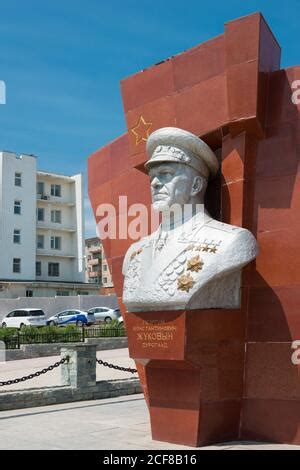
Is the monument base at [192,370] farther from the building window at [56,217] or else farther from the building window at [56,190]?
the building window at [56,190]

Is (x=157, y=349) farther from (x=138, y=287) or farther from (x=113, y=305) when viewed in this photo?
(x=113, y=305)

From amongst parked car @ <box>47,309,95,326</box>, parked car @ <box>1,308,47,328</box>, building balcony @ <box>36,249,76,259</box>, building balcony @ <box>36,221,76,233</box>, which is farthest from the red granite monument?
building balcony @ <box>36,221,76,233</box>

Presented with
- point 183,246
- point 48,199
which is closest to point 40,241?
point 48,199

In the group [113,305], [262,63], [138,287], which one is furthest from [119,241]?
[113,305]

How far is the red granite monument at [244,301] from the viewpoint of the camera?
23.0 feet

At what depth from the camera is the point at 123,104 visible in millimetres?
8859

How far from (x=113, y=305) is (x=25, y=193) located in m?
10.1

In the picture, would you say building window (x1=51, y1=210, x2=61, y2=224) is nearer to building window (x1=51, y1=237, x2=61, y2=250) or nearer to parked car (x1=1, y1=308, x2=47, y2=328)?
building window (x1=51, y1=237, x2=61, y2=250)

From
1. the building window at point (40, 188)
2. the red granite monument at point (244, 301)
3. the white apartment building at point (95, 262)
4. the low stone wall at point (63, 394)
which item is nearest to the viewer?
the red granite monument at point (244, 301)

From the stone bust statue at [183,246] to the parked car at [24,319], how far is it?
24.2m

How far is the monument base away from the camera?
691 cm

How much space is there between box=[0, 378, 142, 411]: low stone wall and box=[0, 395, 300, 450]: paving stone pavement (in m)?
0.27

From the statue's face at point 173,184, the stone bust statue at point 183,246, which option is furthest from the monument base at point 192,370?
the statue's face at point 173,184

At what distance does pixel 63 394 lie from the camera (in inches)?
460
